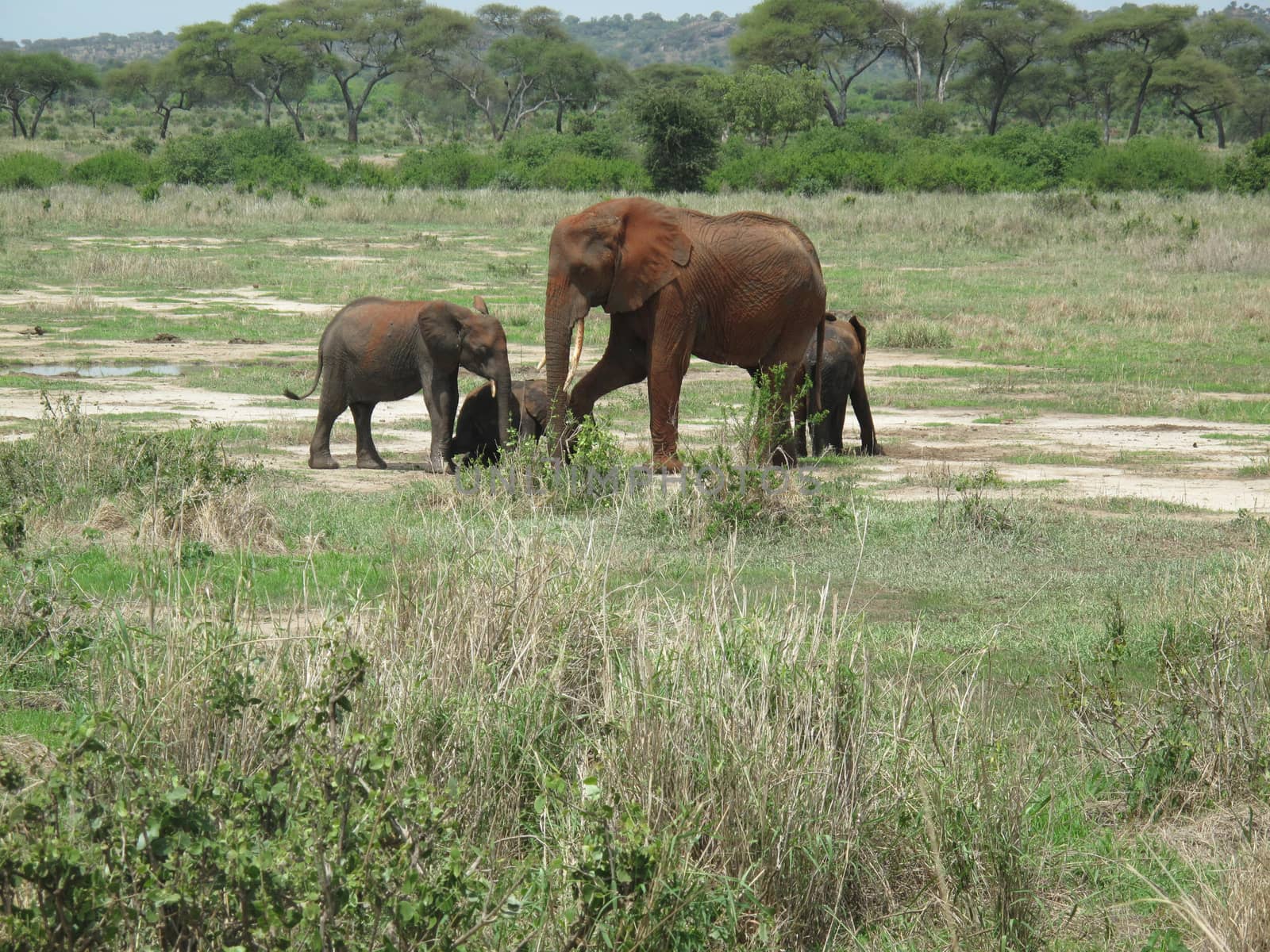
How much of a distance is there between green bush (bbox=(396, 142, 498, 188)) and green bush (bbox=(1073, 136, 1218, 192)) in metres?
18.1

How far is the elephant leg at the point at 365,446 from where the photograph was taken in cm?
1209

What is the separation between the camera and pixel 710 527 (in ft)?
29.5

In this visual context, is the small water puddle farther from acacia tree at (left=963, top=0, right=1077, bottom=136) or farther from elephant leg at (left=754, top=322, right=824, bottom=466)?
acacia tree at (left=963, top=0, right=1077, bottom=136)

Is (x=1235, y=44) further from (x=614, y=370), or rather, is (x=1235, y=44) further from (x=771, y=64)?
(x=614, y=370)

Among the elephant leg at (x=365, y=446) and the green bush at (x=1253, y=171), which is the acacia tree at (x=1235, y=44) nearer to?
the green bush at (x=1253, y=171)

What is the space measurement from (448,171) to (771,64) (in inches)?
1162

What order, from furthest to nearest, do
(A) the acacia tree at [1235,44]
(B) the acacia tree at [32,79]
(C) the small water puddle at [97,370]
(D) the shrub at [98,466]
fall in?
(A) the acacia tree at [1235,44] < (B) the acacia tree at [32,79] < (C) the small water puddle at [97,370] < (D) the shrub at [98,466]

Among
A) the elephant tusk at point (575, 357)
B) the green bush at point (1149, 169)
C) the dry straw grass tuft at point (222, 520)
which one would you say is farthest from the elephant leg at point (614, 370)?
the green bush at point (1149, 169)

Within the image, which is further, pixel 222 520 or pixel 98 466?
pixel 98 466

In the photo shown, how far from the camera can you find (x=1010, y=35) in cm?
7412

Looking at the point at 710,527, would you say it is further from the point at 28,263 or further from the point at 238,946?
the point at 28,263

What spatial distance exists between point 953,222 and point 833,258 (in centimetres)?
564

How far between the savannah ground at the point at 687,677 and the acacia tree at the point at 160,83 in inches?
2668

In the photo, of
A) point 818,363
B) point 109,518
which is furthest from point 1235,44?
point 109,518
